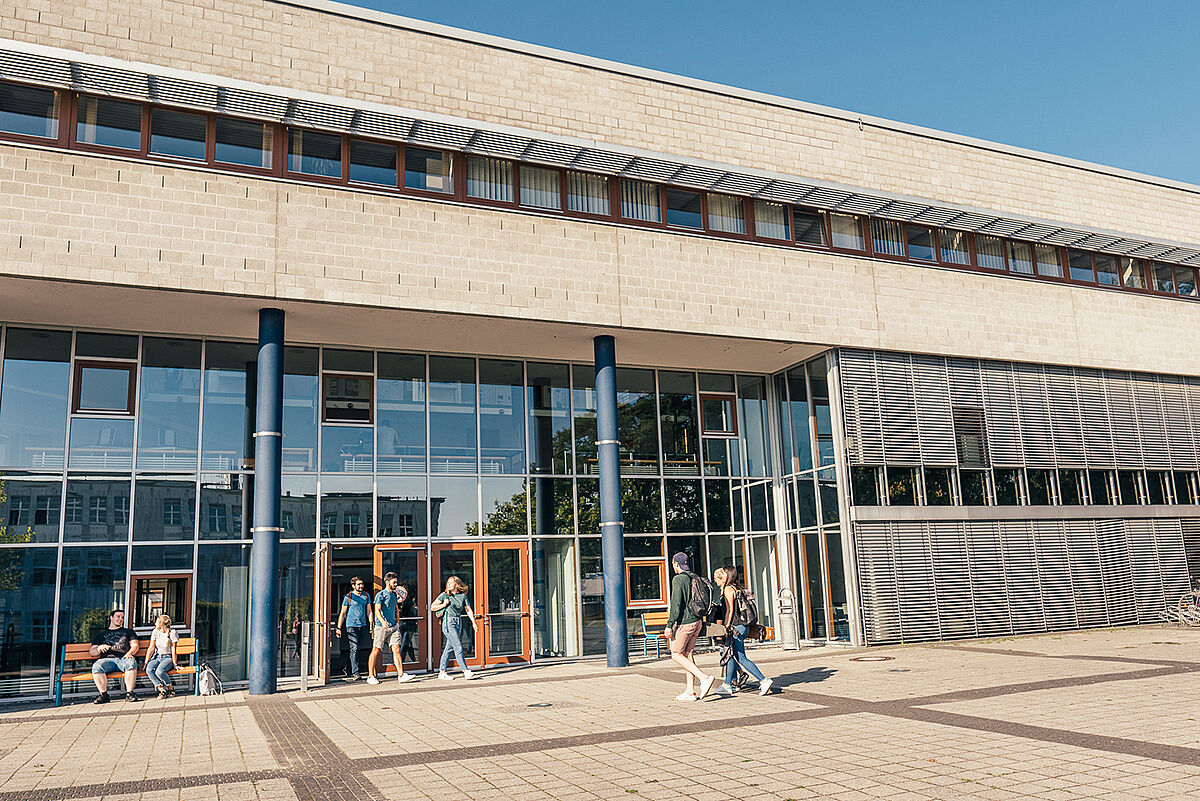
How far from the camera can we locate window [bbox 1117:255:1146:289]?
22.7 m

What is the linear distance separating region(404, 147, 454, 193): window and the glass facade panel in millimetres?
6335

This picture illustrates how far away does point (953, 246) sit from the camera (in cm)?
2061

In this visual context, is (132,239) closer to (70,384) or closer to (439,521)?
(70,384)

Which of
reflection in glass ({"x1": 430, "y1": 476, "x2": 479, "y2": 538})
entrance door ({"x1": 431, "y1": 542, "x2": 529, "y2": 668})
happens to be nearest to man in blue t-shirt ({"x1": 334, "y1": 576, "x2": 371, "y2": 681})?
entrance door ({"x1": 431, "y1": 542, "x2": 529, "y2": 668})

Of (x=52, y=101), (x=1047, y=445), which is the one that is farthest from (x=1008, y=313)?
(x=52, y=101)

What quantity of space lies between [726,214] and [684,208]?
0.93 metres

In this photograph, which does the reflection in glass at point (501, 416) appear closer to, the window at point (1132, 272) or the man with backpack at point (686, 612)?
the man with backpack at point (686, 612)

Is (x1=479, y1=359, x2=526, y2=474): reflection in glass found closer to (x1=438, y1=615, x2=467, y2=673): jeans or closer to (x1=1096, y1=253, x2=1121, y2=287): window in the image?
(x1=438, y1=615, x2=467, y2=673): jeans

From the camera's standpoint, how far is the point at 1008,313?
20703 mm

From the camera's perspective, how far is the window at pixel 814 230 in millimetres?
19016

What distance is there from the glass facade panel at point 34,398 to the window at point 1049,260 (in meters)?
20.2

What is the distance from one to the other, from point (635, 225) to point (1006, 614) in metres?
11.0

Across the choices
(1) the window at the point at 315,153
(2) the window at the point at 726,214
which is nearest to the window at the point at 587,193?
(2) the window at the point at 726,214

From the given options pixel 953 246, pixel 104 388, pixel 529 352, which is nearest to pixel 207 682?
pixel 104 388
